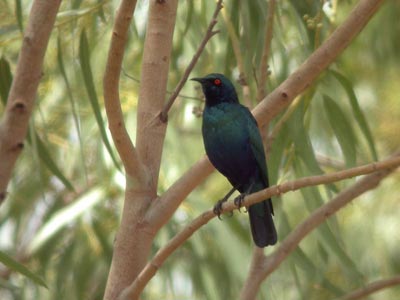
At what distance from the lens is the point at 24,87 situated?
3373mm

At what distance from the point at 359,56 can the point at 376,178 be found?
3788 millimetres

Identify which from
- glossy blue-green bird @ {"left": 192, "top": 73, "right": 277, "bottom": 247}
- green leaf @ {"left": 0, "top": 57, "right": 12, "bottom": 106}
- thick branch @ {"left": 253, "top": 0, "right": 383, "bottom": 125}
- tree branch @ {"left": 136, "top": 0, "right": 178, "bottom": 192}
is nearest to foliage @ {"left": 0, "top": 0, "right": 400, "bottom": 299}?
green leaf @ {"left": 0, "top": 57, "right": 12, "bottom": 106}

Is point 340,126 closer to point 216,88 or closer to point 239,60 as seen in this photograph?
point 239,60

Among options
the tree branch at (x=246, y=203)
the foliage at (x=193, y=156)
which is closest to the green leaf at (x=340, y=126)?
the foliage at (x=193, y=156)

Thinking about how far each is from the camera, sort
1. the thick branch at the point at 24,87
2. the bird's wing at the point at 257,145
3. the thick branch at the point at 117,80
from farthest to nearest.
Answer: the bird's wing at the point at 257,145 < the thick branch at the point at 24,87 < the thick branch at the point at 117,80

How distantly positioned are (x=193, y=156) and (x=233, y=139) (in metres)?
1.60

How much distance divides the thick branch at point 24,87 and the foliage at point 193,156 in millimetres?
354

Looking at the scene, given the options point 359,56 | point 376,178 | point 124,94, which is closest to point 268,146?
point 376,178

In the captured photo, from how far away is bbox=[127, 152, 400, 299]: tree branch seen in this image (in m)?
2.74

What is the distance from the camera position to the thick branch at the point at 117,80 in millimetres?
3051

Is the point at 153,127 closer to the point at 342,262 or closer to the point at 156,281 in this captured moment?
the point at 342,262

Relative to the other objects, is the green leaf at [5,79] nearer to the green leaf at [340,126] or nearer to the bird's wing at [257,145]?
the bird's wing at [257,145]

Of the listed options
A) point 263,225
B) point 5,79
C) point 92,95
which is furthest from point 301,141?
point 5,79

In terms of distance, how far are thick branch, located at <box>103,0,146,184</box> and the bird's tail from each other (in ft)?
3.42
